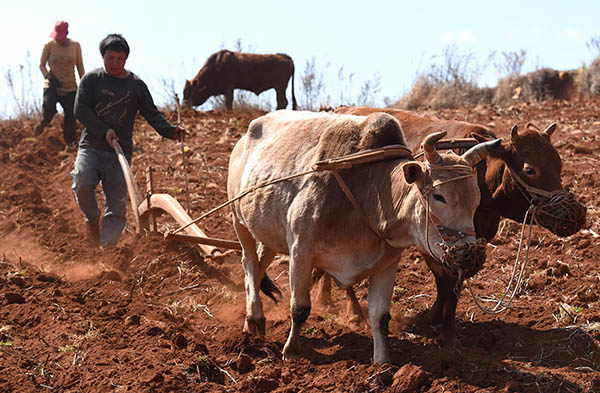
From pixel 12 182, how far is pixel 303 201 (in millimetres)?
7739

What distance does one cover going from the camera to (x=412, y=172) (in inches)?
183

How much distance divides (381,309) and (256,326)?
116 centimetres

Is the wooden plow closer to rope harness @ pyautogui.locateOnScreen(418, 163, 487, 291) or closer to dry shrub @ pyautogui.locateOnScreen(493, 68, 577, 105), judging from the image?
rope harness @ pyautogui.locateOnScreen(418, 163, 487, 291)

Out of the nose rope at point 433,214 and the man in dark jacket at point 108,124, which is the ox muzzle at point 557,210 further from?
the man in dark jacket at point 108,124

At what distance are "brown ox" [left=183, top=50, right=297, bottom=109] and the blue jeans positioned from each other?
922 cm

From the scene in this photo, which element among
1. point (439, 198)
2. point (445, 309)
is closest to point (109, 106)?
point (445, 309)

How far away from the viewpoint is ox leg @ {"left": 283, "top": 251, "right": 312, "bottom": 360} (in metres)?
5.31

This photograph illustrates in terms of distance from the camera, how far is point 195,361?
5070 millimetres

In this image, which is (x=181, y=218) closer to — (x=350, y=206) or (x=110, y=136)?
(x=110, y=136)

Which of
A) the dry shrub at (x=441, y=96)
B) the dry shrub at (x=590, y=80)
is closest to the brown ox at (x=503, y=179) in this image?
the dry shrub at (x=441, y=96)

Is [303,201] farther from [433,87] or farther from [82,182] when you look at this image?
[433,87]

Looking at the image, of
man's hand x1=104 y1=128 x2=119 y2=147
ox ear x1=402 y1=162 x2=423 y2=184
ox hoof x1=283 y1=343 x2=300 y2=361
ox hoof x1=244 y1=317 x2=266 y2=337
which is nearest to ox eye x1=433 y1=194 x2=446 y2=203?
ox ear x1=402 y1=162 x2=423 y2=184

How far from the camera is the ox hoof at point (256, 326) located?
19.7 ft

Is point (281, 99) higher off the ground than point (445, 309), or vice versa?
point (281, 99)
